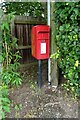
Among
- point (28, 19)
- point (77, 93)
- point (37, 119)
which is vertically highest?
point (28, 19)

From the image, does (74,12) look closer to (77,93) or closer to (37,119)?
(77,93)

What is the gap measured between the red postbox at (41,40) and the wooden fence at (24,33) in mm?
752

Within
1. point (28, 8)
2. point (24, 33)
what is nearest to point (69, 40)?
point (24, 33)

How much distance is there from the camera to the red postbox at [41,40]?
2627 millimetres

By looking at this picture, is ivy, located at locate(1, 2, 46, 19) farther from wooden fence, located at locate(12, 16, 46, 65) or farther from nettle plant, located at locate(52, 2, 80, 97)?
nettle plant, located at locate(52, 2, 80, 97)

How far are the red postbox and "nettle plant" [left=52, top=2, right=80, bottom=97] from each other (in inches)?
8.0

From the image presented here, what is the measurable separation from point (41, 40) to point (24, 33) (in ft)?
2.97

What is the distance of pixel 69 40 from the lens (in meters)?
2.25

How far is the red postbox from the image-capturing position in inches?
103

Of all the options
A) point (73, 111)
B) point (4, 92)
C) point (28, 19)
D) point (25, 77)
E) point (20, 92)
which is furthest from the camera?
point (28, 19)

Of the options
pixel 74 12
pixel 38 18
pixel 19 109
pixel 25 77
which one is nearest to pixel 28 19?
pixel 38 18

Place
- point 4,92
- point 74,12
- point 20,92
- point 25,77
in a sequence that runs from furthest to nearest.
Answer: point 25,77
point 20,92
point 74,12
point 4,92

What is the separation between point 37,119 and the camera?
87.0 inches

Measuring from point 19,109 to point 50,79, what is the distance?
719 millimetres
